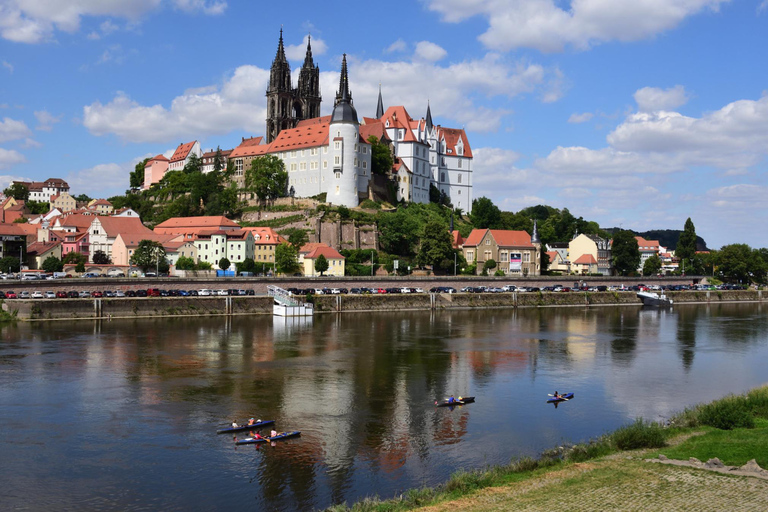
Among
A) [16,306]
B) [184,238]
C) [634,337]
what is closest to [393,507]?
[634,337]

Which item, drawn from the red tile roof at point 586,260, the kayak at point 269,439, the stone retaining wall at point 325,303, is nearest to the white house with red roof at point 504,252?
the red tile roof at point 586,260

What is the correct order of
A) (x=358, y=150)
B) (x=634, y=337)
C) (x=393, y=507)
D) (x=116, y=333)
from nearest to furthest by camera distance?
(x=393, y=507) < (x=116, y=333) < (x=634, y=337) < (x=358, y=150)

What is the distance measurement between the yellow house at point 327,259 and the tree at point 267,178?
2053 centimetres

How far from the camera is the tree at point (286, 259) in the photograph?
78250 mm

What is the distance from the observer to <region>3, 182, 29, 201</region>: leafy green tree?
140 metres

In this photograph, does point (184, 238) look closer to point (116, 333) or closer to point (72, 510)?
point (116, 333)

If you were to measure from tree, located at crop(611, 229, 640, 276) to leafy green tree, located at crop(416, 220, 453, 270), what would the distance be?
30386 millimetres

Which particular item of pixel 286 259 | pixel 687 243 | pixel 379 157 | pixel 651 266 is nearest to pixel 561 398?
pixel 286 259

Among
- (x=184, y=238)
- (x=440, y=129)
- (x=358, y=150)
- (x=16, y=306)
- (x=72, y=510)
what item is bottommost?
(x=72, y=510)

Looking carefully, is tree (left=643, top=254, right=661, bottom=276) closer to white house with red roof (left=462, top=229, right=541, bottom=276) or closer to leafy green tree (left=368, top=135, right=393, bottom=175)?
white house with red roof (left=462, top=229, right=541, bottom=276)

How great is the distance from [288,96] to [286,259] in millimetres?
48293

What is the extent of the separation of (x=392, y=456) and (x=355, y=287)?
50.3 m

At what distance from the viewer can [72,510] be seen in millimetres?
19062

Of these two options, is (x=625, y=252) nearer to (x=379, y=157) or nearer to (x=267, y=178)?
(x=379, y=157)
